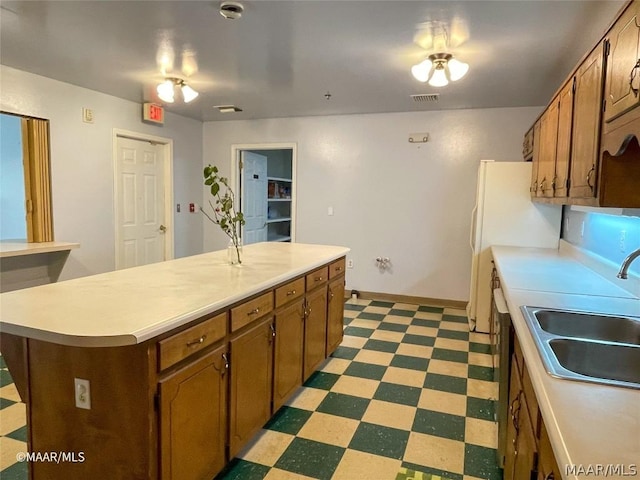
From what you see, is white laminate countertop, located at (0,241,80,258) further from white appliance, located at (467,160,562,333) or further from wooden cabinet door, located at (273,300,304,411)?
white appliance, located at (467,160,562,333)

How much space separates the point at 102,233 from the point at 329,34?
3205 mm

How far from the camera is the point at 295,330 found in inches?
102

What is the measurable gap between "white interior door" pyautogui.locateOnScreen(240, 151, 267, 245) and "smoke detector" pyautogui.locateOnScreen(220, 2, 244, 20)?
3.56m

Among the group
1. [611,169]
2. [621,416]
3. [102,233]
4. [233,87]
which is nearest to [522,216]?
[611,169]

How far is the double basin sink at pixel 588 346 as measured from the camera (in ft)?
4.26

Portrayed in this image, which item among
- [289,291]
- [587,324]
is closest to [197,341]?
[289,291]

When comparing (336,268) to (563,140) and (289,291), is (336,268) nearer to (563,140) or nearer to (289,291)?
(289,291)

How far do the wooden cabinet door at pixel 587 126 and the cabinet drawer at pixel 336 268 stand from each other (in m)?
1.64

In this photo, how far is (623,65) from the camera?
1.48 meters

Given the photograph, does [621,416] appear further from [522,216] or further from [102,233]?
[102,233]

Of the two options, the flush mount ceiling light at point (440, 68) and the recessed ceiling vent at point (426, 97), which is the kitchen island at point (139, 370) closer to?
the flush mount ceiling light at point (440, 68)

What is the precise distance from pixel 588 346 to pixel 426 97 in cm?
334

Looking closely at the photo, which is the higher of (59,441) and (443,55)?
(443,55)

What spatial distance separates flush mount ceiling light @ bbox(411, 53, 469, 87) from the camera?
2.97 metres
